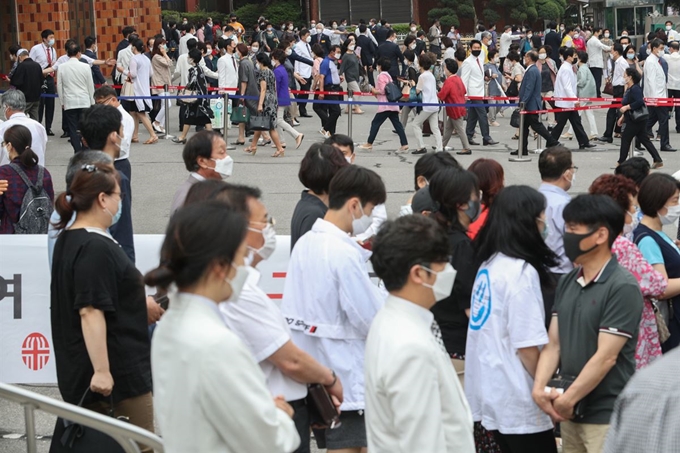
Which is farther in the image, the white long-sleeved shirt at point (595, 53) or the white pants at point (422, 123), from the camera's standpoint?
the white long-sleeved shirt at point (595, 53)

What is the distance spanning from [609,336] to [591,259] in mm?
351

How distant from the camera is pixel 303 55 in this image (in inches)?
913

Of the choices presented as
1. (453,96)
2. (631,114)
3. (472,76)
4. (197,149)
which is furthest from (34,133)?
(472,76)

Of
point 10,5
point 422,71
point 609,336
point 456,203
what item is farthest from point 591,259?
point 10,5

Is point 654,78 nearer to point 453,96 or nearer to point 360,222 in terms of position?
point 453,96

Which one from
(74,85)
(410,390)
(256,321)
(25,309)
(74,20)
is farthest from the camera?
(74,20)

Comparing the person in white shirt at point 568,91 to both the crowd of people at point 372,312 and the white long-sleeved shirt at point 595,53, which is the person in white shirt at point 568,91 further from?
the crowd of people at point 372,312

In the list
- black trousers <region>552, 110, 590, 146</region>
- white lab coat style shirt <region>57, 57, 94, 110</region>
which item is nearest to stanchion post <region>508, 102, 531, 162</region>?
black trousers <region>552, 110, 590, 146</region>

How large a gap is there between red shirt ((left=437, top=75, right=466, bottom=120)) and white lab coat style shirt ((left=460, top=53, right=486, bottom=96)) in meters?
1.77

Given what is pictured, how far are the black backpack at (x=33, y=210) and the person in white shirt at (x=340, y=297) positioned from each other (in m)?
3.25

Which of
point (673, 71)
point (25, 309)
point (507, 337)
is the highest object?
point (673, 71)

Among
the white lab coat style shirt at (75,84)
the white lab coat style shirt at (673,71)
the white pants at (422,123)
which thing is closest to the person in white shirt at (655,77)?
the white lab coat style shirt at (673,71)

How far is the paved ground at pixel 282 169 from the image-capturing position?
42.0ft

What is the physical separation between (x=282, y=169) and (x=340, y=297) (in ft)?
36.3
